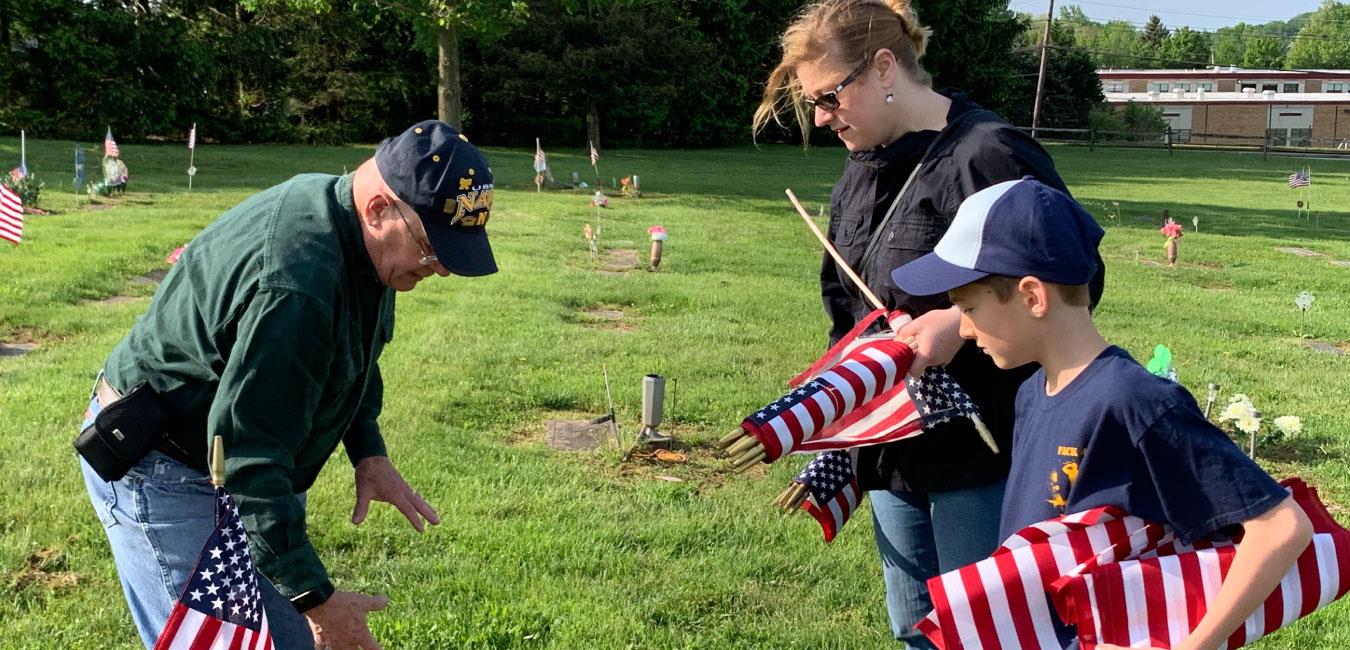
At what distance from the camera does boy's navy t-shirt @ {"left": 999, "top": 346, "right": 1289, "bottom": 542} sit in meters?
1.91

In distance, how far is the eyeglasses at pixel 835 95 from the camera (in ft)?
9.02

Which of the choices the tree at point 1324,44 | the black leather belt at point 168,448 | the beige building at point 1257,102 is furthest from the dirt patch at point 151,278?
the tree at point 1324,44

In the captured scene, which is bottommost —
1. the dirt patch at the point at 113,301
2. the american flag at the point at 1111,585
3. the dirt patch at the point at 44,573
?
the dirt patch at the point at 44,573

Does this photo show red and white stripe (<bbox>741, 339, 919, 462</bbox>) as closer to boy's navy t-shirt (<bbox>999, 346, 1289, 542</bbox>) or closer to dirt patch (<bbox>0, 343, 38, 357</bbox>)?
boy's navy t-shirt (<bbox>999, 346, 1289, 542</bbox>)

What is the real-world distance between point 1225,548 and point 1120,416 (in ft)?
0.90

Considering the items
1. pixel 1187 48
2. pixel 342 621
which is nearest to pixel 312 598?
pixel 342 621

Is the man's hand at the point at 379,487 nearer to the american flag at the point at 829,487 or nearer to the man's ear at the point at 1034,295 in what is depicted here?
the american flag at the point at 829,487

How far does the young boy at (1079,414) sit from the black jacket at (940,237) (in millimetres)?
223

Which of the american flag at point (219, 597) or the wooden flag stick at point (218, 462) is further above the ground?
the wooden flag stick at point (218, 462)

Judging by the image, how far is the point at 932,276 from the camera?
7.48 feet

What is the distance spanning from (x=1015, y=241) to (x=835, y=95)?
30.0 inches

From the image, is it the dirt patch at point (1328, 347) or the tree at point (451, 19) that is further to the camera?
the tree at point (451, 19)

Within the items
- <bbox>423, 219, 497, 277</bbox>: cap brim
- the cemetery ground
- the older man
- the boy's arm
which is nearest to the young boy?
the boy's arm

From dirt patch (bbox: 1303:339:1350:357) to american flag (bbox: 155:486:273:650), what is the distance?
9444 millimetres
